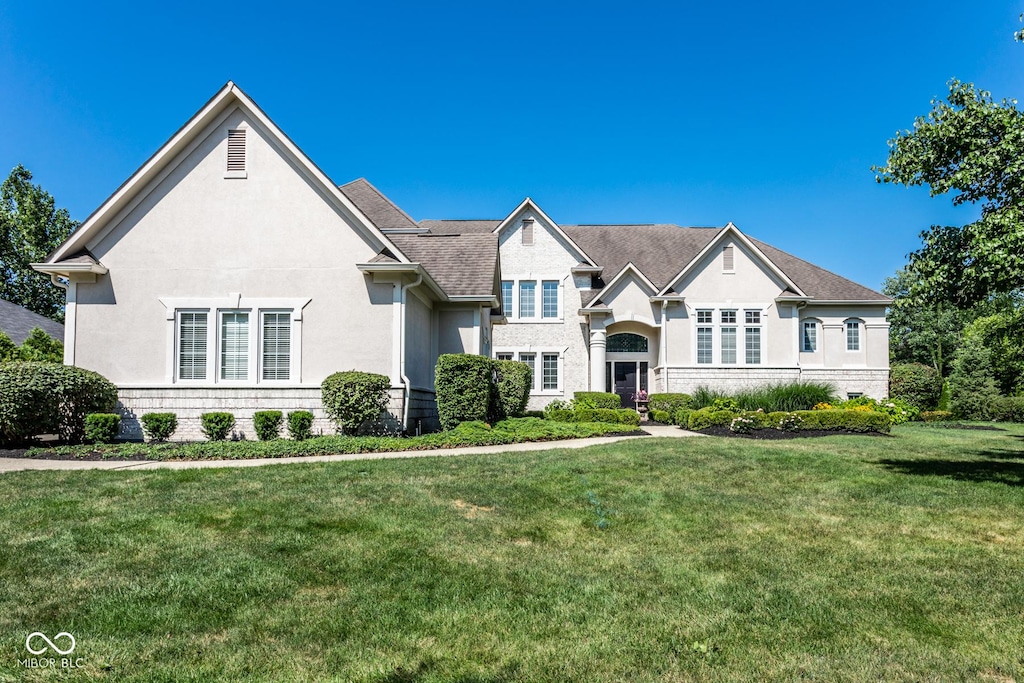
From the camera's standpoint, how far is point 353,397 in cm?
1340

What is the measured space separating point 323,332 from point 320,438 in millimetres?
2705

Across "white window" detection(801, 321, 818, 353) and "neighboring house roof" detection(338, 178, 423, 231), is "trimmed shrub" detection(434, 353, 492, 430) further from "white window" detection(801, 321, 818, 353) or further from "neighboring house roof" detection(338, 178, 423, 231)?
"white window" detection(801, 321, 818, 353)

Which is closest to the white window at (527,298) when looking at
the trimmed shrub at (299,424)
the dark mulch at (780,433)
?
the dark mulch at (780,433)

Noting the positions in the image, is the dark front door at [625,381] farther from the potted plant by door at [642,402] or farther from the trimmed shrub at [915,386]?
the trimmed shrub at [915,386]

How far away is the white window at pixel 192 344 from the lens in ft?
47.7

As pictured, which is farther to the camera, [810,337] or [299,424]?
[810,337]

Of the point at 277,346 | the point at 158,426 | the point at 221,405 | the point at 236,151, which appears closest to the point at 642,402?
the point at 277,346

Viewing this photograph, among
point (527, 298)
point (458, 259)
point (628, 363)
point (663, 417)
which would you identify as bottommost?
point (663, 417)

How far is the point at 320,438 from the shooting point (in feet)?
42.6

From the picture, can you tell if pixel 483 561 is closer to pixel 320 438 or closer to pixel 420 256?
pixel 320 438

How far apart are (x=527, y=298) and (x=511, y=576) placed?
848 inches

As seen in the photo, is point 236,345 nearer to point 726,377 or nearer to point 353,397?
point 353,397

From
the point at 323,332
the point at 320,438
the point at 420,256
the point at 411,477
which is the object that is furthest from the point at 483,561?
the point at 420,256

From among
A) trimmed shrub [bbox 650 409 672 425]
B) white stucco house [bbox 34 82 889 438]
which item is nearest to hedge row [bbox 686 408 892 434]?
trimmed shrub [bbox 650 409 672 425]
